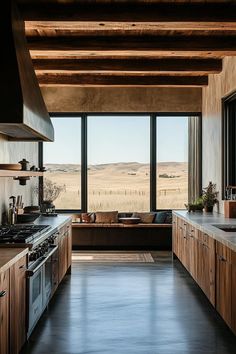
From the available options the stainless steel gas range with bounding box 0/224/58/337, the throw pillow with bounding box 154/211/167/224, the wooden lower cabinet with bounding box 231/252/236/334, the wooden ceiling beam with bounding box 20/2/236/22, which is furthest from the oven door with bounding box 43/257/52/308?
the throw pillow with bounding box 154/211/167/224

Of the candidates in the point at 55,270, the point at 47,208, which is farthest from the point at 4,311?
the point at 47,208

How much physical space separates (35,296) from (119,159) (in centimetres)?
705

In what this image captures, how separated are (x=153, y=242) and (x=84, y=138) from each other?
262 centimetres

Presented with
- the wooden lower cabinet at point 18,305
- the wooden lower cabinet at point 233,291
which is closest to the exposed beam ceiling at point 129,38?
the wooden lower cabinet at point 233,291

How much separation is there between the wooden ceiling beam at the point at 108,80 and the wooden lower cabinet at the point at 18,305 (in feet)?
20.6

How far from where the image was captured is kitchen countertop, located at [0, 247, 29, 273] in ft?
12.5

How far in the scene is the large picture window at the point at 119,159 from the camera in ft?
38.6

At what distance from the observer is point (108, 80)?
34.1 feet

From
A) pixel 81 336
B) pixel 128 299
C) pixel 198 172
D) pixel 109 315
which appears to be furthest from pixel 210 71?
pixel 81 336

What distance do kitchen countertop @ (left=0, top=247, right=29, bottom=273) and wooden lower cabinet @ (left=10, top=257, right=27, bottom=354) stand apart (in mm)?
48

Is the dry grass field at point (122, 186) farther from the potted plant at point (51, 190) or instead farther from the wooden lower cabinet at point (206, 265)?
the wooden lower cabinet at point (206, 265)

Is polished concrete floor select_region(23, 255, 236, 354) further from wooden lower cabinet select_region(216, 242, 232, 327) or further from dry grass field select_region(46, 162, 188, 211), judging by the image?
dry grass field select_region(46, 162, 188, 211)

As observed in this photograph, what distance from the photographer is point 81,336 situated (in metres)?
5.07

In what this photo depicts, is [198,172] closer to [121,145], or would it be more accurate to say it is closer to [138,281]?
[121,145]
